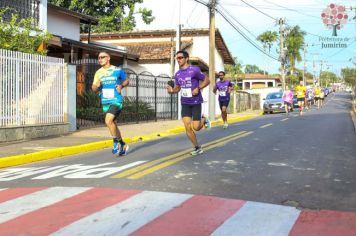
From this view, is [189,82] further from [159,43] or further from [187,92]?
[159,43]

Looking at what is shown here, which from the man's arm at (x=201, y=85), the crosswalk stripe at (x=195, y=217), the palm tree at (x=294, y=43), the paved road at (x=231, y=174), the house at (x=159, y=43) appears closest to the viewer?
the crosswalk stripe at (x=195, y=217)

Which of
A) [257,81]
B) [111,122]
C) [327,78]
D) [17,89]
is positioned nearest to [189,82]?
[111,122]

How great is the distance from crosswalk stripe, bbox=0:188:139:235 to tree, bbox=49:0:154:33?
31.8 meters

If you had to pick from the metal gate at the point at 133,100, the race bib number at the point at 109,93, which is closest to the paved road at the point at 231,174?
the race bib number at the point at 109,93

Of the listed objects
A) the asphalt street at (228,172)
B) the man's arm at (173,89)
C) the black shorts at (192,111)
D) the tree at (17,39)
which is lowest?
the asphalt street at (228,172)

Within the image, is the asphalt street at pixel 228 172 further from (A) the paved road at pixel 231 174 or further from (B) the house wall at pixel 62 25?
(B) the house wall at pixel 62 25

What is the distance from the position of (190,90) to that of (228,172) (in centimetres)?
228

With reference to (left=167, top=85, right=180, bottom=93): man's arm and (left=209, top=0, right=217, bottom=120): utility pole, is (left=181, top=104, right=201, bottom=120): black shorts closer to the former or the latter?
(left=167, top=85, right=180, bottom=93): man's arm

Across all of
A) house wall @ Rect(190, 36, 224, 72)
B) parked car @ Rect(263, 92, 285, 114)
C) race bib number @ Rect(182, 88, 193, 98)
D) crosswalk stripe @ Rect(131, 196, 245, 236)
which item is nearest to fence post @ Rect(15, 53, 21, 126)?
race bib number @ Rect(182, 88, 193, 98)

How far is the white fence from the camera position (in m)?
11.6

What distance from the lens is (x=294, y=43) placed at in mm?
67875

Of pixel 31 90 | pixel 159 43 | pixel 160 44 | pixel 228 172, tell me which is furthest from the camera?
pixel 159 43

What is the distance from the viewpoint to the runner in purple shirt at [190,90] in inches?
351

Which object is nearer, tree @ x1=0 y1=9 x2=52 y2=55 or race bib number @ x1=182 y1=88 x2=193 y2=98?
race bib number @ x1=182 y1=88 x2=193 y2=98
